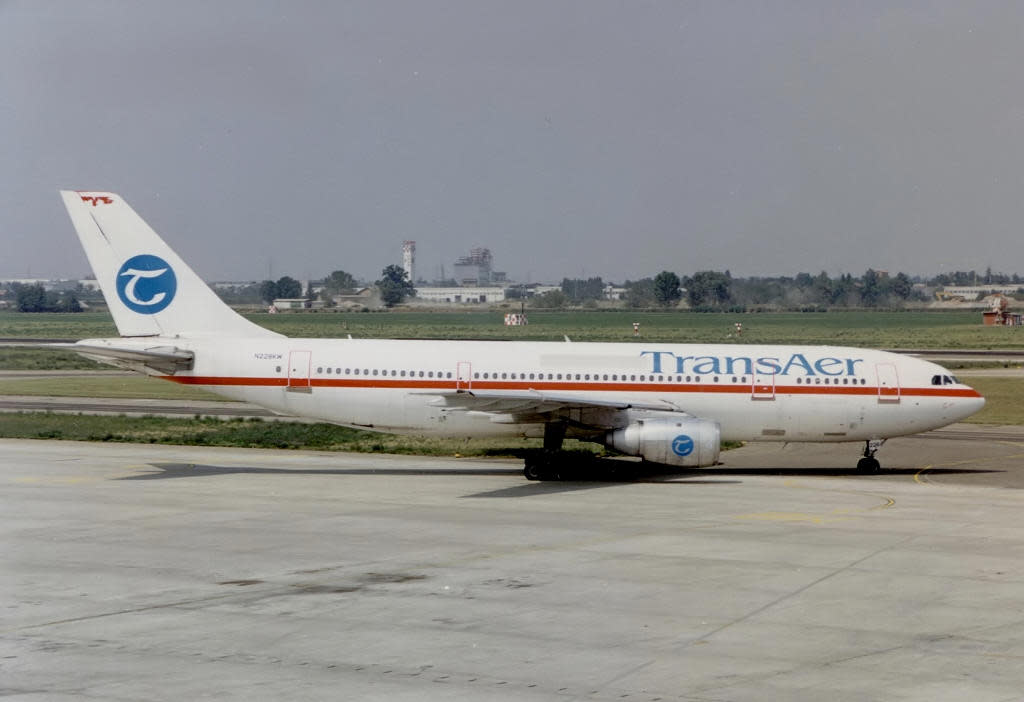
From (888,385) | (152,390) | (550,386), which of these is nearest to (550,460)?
A: (550,386)

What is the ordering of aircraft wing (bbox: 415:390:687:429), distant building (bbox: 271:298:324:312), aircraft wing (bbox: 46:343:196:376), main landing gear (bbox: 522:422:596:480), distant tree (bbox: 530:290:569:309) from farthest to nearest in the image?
1. distant tree (bbox: 530:290:569:309)
2. distant building (bbox: 271:298:324:312)
3. main landing gear (bbox: 522:422:596:480)
4. aircraft wing (bbox: 46:343:196:376)
5. aircraft wing (bbox: 415:390:687:429)

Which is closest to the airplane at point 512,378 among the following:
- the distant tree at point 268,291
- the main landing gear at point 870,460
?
the main landing gear at point 870,460

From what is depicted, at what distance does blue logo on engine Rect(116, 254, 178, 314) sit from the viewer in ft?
118

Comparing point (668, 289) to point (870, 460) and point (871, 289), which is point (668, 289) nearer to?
point (871, 289)

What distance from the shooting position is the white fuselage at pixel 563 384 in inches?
1367

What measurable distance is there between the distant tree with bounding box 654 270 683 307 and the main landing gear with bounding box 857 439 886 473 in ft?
445

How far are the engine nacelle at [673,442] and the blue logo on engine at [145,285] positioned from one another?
1438 centimetres

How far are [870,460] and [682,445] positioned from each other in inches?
283

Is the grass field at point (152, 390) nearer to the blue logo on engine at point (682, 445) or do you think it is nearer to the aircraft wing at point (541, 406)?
the aircraft wing at point (541, 406)

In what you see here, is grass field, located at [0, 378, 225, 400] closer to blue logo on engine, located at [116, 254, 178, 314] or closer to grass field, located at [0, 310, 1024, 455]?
grass field, located at [0, 310, 1024, 455]

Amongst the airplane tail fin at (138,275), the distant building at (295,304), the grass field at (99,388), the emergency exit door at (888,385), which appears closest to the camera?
the emergency exit door at (888,385)

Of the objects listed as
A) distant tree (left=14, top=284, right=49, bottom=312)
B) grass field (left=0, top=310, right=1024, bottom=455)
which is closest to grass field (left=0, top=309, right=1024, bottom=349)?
grass field (left=0, top=310, right=1024, bottom=455)

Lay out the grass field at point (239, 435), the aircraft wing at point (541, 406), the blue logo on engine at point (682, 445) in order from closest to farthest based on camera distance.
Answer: the aircraft wing at point (541, 406), the blue logo on engine at point (682, 445), the grass field at point (239, 435)

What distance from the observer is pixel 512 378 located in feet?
115
